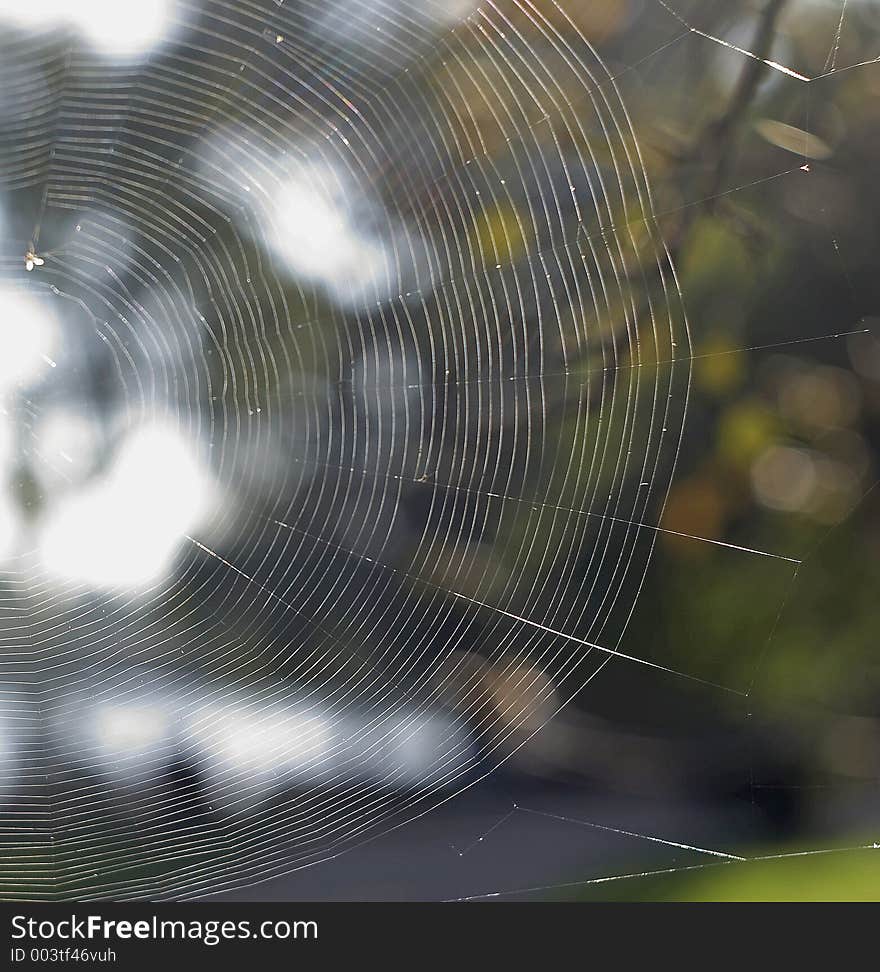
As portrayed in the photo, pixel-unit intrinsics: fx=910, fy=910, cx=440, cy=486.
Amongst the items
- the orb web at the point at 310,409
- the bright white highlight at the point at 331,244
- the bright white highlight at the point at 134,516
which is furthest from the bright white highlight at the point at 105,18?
the bright white highlight at the point at 134,516

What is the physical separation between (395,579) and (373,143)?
0.57m

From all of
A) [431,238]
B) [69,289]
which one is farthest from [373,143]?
[69,289]

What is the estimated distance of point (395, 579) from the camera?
49.4 inches

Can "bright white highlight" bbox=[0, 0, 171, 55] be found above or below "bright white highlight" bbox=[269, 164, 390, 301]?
above

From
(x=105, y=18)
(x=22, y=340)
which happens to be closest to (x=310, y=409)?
(x=22, y=340)

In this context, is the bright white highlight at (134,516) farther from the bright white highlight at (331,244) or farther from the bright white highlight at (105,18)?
the bright white highlight at (105,18)

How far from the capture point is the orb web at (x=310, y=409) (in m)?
1.09

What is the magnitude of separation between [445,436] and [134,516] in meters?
0.43

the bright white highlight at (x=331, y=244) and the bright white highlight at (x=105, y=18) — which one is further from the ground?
the bright white highlight at (x=105, y=18)

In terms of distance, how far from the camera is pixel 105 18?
103cm

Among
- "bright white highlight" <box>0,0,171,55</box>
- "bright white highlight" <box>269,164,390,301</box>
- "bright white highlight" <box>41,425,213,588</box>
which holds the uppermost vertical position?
"bright white highlight" <box>0,0,171,55</box>

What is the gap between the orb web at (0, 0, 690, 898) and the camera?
3.59 feet

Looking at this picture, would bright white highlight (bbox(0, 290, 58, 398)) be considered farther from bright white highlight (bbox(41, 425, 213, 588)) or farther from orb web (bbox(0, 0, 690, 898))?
bright white highlight (bbox(41, 425, 213, 588))

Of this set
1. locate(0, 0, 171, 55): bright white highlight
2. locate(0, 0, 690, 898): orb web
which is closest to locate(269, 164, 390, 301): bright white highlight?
Answer: locate(0, 0, 690, 898): orb web
